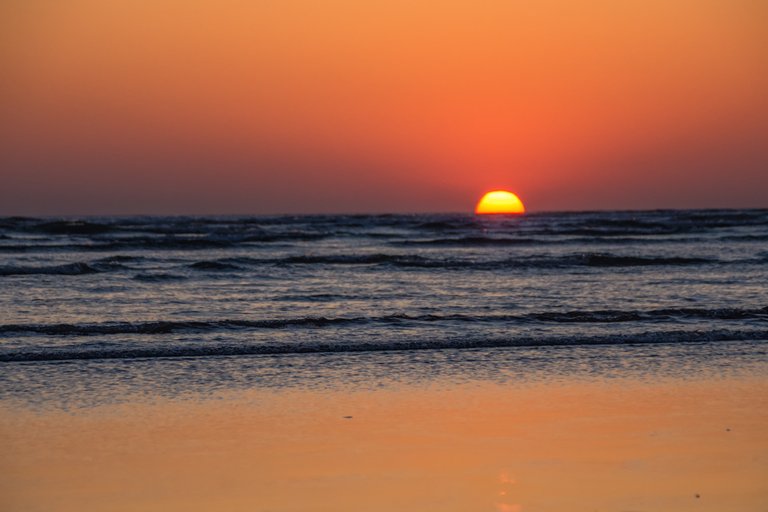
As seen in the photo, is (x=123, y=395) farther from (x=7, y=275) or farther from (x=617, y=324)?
(x=7, y=275)

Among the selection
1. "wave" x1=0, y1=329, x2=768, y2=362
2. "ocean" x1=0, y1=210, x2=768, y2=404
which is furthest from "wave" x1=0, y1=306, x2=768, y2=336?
"wave" x1=0, y1=329, x2=768, y2=362

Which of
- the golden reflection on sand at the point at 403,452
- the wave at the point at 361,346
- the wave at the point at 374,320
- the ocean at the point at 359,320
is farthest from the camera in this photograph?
the wave at the point at 374,320

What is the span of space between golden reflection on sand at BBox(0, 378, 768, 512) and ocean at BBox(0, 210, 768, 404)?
1122 millimetres

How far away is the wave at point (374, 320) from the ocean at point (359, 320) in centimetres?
4

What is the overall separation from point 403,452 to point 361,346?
5288 mm

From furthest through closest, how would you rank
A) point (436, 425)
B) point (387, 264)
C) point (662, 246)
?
point (662, 246) < point (387, 264) < point (436, 425)

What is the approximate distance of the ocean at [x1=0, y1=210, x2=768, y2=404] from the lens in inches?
378

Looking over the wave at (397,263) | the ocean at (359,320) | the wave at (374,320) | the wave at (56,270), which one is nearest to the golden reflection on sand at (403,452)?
the ocean at (359,320)

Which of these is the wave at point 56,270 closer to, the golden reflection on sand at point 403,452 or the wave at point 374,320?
the wave at point 374,320

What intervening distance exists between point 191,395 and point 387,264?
19337mm

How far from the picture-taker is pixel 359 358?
34.6 feet

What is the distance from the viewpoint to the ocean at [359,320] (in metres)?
9.61

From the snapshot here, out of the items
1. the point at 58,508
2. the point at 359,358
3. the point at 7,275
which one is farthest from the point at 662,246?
the point at 58,508

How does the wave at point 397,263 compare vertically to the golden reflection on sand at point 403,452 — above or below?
above
